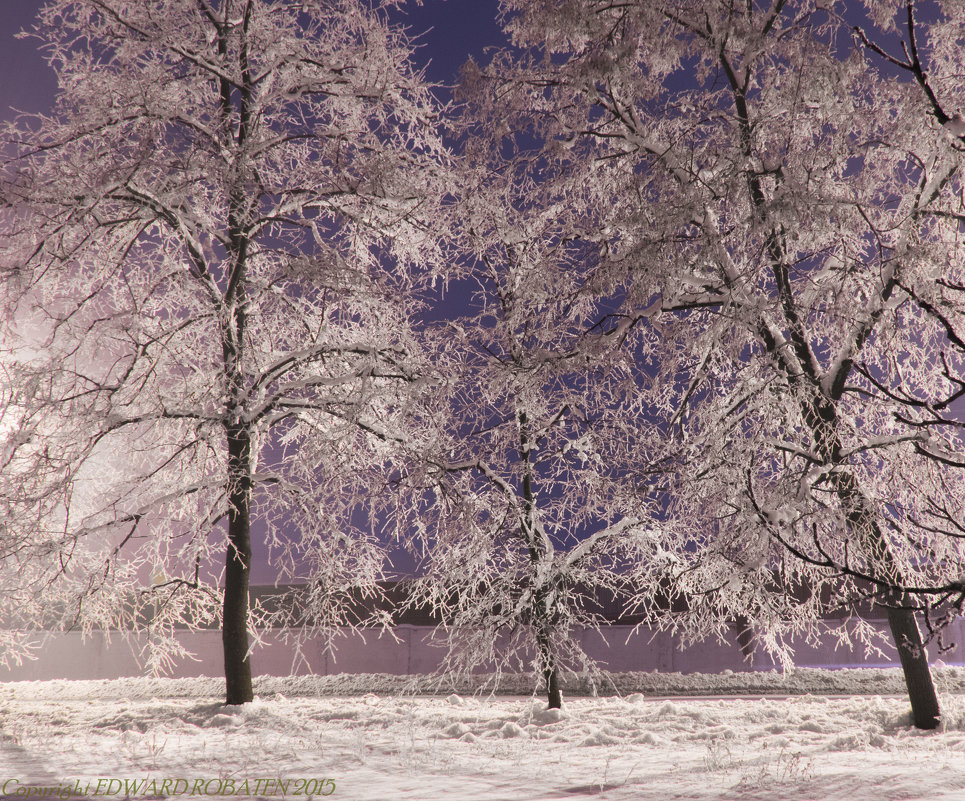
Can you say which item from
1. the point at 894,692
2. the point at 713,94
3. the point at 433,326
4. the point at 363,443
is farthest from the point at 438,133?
the point at 894,692

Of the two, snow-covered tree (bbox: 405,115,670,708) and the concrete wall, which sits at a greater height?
snow-covered tree (bbox: 405,115,670,708)

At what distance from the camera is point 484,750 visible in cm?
822

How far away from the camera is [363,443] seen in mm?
12586

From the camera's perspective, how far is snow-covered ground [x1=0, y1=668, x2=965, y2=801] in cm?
619

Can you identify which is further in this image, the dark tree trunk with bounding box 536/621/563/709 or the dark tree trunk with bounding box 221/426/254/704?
the dark tree trunk with bounding box 221/426/254/704

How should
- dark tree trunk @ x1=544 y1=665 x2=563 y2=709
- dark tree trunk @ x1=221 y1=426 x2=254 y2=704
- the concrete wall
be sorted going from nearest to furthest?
dark tree trunk @ x1=221 y1=426 x2=254 y2=704
dark tree trunk @ x1=544 y1=665 x2=563 y2=709
the concrete wall

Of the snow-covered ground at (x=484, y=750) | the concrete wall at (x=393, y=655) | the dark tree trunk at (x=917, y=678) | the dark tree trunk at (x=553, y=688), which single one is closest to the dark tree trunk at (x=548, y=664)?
the dark tree trunk at (x=553, y=688)

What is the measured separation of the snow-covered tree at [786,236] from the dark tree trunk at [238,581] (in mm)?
6173

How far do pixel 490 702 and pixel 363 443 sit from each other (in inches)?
203

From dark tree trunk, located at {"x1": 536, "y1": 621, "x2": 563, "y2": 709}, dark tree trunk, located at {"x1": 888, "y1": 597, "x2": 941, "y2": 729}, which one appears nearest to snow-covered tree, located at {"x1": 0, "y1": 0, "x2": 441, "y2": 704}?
dark tree trunk, located at {"x1": 536, "y1": 621, "x2": 563, "y2": 709}

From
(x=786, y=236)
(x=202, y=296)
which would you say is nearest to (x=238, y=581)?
(x=202, y=296)

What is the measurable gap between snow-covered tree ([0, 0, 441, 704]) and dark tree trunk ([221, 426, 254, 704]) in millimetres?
39

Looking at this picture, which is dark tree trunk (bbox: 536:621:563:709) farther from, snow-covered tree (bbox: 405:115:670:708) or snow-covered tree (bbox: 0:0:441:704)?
snow-covered tree (bbox: 0:0:441:704)

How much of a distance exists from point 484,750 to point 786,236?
6.54 meters
